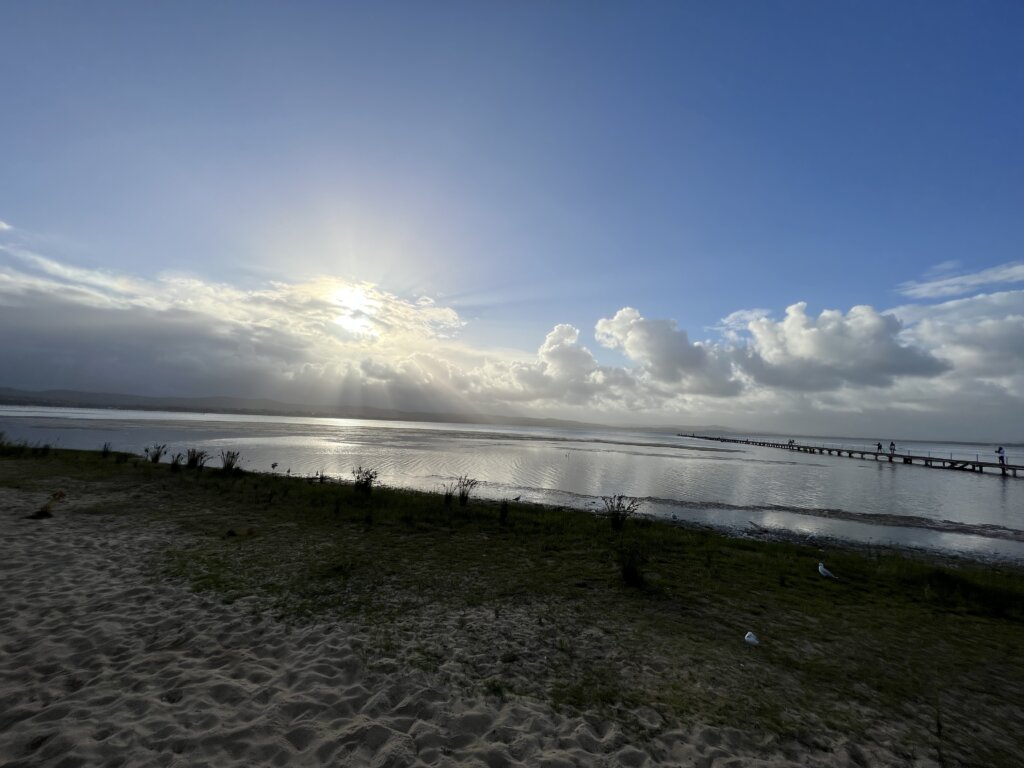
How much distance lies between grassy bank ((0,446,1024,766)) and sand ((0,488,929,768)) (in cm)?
32

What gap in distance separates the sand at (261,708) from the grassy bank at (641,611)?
0.32 m

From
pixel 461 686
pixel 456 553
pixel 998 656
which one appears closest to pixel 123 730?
pixel 461 686

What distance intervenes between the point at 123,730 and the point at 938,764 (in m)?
7.53

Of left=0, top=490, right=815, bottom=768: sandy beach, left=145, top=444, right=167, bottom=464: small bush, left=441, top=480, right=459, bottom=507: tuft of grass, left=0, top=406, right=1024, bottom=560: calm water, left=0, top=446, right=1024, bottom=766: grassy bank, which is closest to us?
left=0, top=490, right=815, bottom=768: sandy beach

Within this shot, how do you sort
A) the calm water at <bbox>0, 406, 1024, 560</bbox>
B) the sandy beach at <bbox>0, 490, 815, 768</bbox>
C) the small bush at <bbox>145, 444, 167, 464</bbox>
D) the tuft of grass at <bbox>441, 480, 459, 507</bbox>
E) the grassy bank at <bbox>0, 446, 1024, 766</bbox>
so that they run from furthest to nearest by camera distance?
the small bush at <bbox>145, 444, 167, 464</bbox> → the calm water at <bbox>0, 406, 1024, 560</bbox> → the tuft of grass at <bbox>441, 480, 459, 507</bbox> → the grassy bank at <bbox>0, 446, 1024, 766</bbox> → the sandy beach at <bbox>0, 490, 815, 768</bbox>

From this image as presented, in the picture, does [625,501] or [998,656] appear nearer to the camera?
[998,656]

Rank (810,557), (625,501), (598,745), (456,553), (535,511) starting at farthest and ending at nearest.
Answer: (625,501)
(535,511)
(810,557)
(456,553)
(598,745)

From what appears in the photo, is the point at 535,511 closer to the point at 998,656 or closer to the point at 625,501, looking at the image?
the point at 625,501

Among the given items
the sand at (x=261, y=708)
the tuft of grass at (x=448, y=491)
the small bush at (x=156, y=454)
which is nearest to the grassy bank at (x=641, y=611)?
the sand at (x=261, y=708)

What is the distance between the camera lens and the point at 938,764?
4656 millimetres

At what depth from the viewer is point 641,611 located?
8.24m

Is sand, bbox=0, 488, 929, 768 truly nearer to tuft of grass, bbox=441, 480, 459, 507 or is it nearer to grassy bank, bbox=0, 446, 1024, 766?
grassy bank, bbox=0, 446, 1024, 766

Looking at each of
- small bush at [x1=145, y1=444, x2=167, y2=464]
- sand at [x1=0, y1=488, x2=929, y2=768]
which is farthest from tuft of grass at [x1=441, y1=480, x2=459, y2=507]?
small bush at [x1=145, y1=444, x2=167, y2=464]

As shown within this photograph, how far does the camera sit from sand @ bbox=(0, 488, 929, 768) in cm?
417
